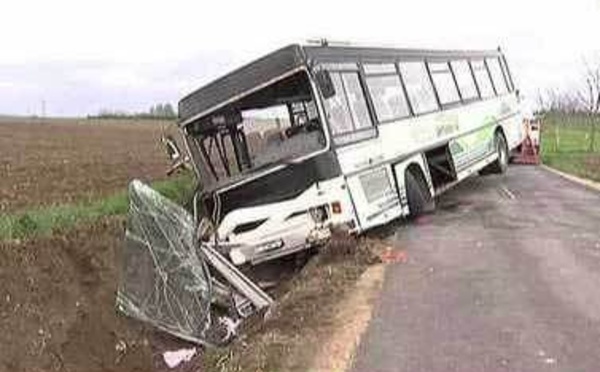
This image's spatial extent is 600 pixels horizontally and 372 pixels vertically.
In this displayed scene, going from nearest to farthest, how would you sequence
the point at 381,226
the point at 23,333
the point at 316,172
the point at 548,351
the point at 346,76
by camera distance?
the point at 548,351 → the point at 23,333 → the point at 316,172 → the point at 346,76 → the point at 381,226

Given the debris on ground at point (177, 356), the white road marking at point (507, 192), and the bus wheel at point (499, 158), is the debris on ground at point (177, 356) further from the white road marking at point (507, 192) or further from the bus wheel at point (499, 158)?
the bus wheel at point (499, 158)

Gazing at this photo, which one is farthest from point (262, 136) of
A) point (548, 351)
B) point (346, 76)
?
point (548, 351)

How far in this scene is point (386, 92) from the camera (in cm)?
1975

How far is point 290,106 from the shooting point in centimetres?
1694

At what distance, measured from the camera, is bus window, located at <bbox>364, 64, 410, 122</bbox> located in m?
19.1

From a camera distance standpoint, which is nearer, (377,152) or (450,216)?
(377,152)

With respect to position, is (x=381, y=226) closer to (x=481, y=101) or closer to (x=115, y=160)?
(x=481, y=101)

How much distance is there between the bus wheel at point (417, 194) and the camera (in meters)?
19.9

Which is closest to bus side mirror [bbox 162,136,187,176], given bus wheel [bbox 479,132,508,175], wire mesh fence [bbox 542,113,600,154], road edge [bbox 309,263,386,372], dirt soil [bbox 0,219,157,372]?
dirt soil [bbox 0,219,157,372]

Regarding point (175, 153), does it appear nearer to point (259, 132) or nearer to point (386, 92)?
point (259, 132)

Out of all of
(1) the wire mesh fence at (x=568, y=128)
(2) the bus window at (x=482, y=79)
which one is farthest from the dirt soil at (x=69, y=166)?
(1) the wire mesh fence at (x=568, y=128)

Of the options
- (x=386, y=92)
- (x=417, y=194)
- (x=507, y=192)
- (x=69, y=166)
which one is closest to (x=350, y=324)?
(x=386, y=92)

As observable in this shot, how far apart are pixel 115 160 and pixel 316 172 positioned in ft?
84.0

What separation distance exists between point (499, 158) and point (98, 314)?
15.8 metres
